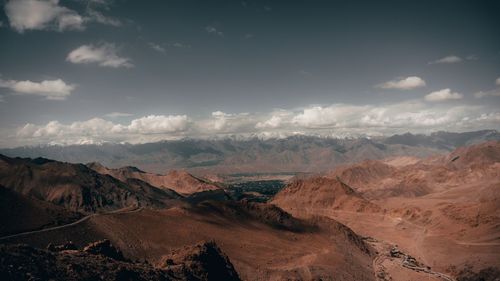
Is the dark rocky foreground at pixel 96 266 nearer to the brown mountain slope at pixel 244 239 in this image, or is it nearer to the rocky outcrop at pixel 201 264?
the rocky outcrop at pixel 201 264

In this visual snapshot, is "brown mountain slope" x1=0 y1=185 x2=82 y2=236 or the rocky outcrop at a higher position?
"brown mountain slope" x1=0 y1=185 x2=82 y2=236

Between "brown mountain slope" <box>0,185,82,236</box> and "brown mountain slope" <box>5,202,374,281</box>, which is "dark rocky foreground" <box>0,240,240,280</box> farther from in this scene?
"brown mountain slope" <box>0,185,82,236</box>

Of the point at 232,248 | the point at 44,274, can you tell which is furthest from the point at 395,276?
the point at 44,274

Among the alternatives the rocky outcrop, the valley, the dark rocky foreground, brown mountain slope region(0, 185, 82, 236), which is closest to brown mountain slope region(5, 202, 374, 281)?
the valley

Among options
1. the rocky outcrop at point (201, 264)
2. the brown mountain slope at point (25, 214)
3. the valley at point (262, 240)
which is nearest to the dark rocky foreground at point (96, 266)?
the rocky outcrop at point (201, 264)

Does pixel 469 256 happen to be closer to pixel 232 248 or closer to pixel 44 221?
pixel 232 248
